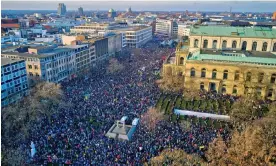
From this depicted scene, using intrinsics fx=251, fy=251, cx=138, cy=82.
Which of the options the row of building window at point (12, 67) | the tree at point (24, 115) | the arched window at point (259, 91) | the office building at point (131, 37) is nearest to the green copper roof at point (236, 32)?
the arched window at point (259, 91)

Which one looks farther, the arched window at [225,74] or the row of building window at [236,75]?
the arched window at [225,74]

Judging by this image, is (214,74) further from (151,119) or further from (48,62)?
(48,62)

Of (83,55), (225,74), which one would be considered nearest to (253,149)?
(225,74)

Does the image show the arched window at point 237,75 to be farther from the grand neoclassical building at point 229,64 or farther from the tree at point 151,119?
the tree at point 151,119

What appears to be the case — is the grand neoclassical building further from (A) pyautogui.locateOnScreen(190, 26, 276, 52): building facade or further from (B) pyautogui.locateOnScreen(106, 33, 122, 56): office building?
(B) pyautogui.locateOnScreen(106, 33, 122, 56): office building

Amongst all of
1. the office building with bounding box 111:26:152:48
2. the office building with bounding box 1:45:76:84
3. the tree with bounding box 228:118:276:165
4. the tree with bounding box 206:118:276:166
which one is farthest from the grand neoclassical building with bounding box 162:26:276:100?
the office building with bounding box 111:26:152:48

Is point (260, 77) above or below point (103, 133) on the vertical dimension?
above
